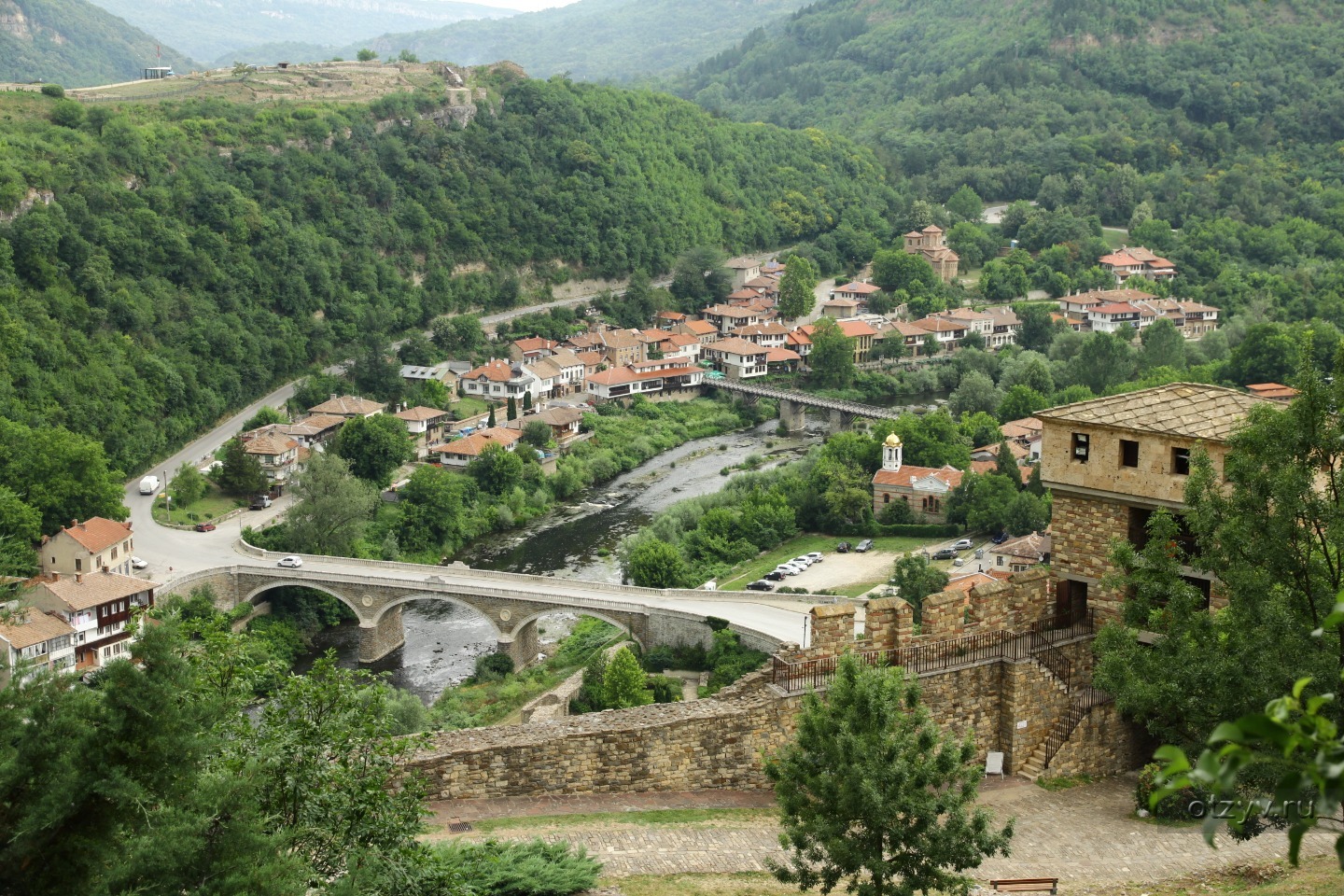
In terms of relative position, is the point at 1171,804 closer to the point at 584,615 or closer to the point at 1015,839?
the point at 1015,839

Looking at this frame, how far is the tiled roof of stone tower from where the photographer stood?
1816cm

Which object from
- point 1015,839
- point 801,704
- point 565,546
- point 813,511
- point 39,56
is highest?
point 39,56

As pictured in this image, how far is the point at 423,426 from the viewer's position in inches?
2790

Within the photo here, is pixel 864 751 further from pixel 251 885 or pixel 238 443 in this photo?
pixel 238 443

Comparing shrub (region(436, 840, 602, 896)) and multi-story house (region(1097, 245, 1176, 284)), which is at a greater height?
shrub (region(436, 840, 602, 896))

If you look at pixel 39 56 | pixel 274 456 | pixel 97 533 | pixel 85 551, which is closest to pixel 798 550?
pixel 274 456

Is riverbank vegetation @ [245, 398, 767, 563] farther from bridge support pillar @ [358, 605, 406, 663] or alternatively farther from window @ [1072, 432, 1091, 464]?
window @ [1072, 432, 1091, 464]

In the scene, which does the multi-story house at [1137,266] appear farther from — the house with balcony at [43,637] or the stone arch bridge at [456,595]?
the house with balcony at [43,637]

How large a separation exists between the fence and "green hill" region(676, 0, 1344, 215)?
107 meters

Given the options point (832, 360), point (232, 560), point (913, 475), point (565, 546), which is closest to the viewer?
point (232, 560)

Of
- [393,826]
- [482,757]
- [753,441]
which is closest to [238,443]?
[753,441]

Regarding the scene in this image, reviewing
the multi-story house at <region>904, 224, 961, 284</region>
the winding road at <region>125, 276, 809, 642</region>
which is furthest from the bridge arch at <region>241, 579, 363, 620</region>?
the multi-story house at <region>904, 224, 961, 284</region>

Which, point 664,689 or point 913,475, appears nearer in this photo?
point 664,689

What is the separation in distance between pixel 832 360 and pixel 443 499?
33.9 m
